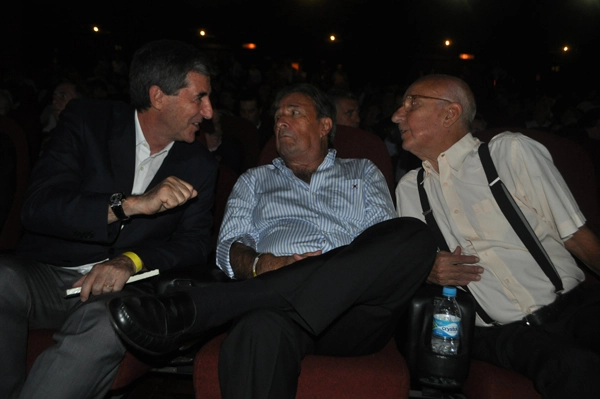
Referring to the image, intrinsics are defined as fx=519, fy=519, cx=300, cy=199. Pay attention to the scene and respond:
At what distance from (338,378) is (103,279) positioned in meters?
0.89

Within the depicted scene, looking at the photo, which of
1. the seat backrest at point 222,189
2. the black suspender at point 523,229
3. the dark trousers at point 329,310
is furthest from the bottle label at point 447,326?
the seat backrest at point 222,189

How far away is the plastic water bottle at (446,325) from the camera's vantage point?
69.5 inches

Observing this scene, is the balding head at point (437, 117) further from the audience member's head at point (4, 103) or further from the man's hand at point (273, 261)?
the audience member's head at point (4, 103)

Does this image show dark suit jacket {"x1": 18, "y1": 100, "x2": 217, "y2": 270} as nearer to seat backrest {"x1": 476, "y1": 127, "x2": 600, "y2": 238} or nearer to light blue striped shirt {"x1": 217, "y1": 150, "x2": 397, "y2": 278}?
light blue striped shirt {"x1": 217, "y1": 150, "x2": 397, "y2": 278}

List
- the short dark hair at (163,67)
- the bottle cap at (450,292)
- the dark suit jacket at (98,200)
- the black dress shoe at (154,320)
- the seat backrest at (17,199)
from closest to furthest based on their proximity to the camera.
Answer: the black dress shoe at (154,320), the bottle cap at (450,292), the dark suit jacket at (98,200), the short dark hair at (163,67), the seat backrest at (17,199)

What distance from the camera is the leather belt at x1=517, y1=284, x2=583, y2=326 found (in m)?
2.00

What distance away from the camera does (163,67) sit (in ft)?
7.11

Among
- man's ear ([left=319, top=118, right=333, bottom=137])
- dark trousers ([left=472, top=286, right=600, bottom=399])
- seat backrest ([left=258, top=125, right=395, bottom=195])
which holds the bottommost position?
dark trousers ([left=472, top=286, right=600, bottom=399])

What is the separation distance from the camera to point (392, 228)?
1797mm

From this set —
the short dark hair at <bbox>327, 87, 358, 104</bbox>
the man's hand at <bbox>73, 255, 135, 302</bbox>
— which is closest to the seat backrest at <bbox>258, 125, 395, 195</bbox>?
the man's hand at <bbox>73, 255, 135, 302</bbox>

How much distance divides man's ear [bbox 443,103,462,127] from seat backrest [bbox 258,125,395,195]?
0.38 metres

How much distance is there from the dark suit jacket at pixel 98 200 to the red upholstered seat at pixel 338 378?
1.68 feet

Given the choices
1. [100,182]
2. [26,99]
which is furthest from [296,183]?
[26,99]

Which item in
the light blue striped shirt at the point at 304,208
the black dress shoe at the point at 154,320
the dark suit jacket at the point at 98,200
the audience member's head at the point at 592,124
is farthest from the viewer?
the audience member's head at the point at 592,124
